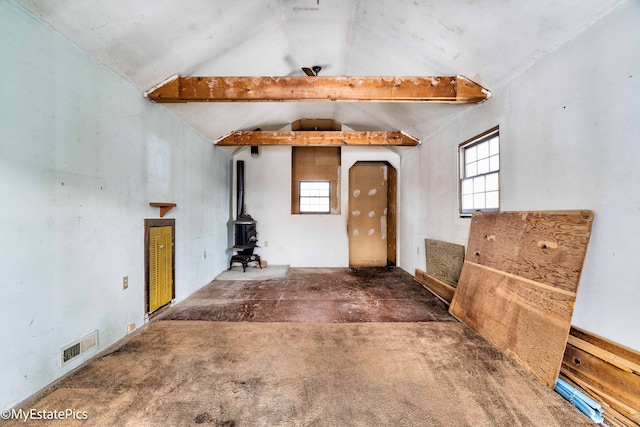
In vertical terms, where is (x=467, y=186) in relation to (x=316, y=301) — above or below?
above

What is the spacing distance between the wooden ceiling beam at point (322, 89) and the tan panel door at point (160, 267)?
1.62 meters

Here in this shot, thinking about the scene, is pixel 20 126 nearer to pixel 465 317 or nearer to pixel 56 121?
pixel 56 121

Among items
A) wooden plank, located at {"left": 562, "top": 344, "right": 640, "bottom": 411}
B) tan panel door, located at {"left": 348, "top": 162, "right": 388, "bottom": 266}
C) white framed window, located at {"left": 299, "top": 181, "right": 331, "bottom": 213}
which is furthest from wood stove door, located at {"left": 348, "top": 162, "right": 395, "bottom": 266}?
wooden plank, located at {"left": 562, "top": 344, "right": 640, "bottom": 411}

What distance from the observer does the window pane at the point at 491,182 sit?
10.4 ft

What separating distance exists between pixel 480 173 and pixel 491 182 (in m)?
0.26

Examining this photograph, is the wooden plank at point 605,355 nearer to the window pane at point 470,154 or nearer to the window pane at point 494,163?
the window pane at point 494,163

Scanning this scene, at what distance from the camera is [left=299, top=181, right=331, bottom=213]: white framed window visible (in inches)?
265

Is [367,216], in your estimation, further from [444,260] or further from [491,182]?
[491,182]

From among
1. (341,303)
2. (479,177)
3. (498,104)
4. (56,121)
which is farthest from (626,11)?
(56,121)

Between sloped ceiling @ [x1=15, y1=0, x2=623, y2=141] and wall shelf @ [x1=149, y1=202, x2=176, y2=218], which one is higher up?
sloped ceiling @ [x1=15, y1=0, x2=623, y2=141]

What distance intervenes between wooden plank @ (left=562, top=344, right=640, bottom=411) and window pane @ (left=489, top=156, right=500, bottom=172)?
192 centimetres

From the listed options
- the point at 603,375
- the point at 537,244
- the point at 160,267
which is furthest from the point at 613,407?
the point at 160,267

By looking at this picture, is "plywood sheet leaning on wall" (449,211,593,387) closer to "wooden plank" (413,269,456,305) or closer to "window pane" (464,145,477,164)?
"wooden plank" (413,269,456,305)

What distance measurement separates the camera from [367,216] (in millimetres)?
6719
